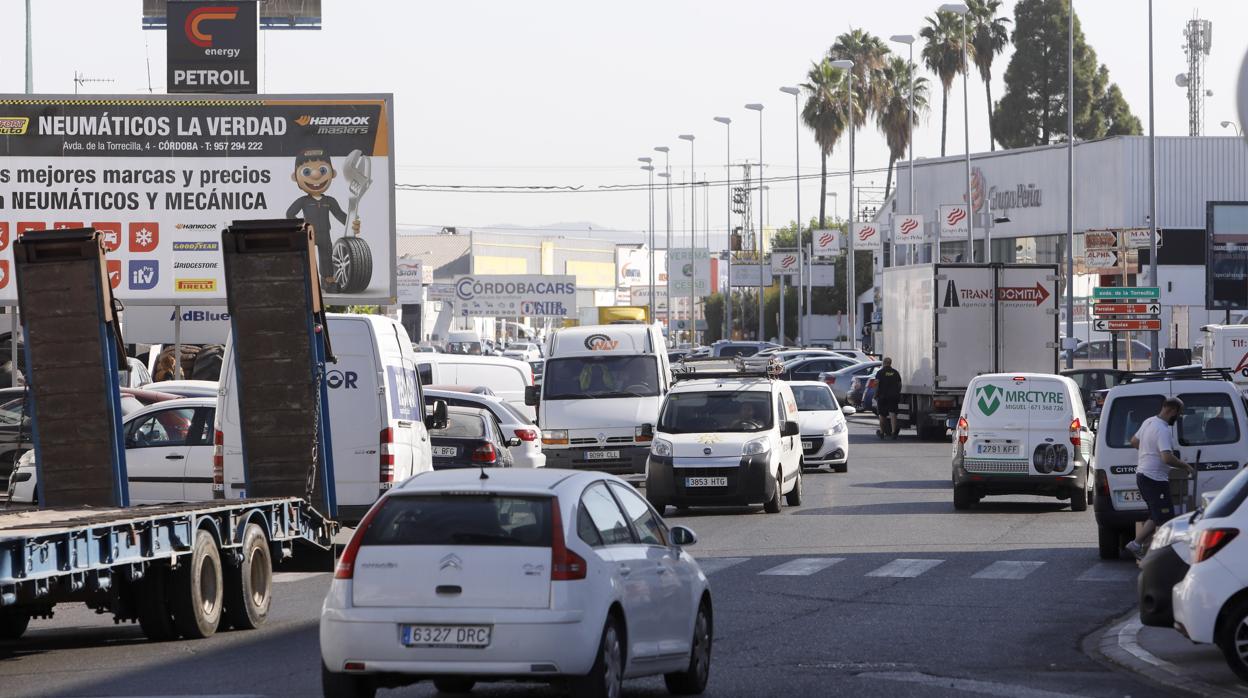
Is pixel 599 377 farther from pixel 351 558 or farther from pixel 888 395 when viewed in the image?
pixel 351 558

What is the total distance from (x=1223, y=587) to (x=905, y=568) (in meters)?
7.39

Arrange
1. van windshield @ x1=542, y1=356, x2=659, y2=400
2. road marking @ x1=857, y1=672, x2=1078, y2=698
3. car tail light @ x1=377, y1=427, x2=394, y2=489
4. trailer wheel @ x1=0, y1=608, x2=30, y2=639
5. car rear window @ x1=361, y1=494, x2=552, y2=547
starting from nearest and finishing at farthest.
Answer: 1. car rear window @ x1=361, y1=494, x2=552, y2=547
2. road marking @ x1=857, y1=672, x2=1078, y2=698
3. trailer wheel @ x1=0, y1=608, x2=30, y2=639
4. car tail light @ x1=377, y1=427, x2=394, y2=489
5. van windshield @ x1=542, y1=356, x2=659, y2=400

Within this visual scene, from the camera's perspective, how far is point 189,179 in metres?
33.8

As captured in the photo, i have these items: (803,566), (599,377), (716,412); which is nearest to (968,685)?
(803,566)

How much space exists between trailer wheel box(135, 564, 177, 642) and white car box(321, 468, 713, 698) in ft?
13.0

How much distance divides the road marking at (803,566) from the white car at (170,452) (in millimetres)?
6342

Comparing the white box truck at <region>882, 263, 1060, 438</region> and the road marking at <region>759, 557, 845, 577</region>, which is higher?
the white box truck at <region>882, 263, 1060, 438</region>

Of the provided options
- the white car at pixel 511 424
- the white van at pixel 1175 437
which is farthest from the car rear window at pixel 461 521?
the white car at pixel 511 424

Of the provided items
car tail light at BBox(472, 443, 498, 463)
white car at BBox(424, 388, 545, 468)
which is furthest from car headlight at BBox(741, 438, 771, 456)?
car tail light at BBox(472, 443, 498, 463)

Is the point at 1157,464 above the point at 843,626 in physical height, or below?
above

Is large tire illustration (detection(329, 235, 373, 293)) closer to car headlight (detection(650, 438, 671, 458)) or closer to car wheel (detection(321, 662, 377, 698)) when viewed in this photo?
car headlight (detection(650, 438, 671, 458))

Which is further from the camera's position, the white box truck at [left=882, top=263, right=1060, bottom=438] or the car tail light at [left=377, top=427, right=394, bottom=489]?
the white box truck at [left=882, top=263, right=1060, bottom=438]

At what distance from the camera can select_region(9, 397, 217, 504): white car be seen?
2020 centimetres

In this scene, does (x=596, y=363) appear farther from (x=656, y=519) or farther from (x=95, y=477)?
(x=656, y=519)
